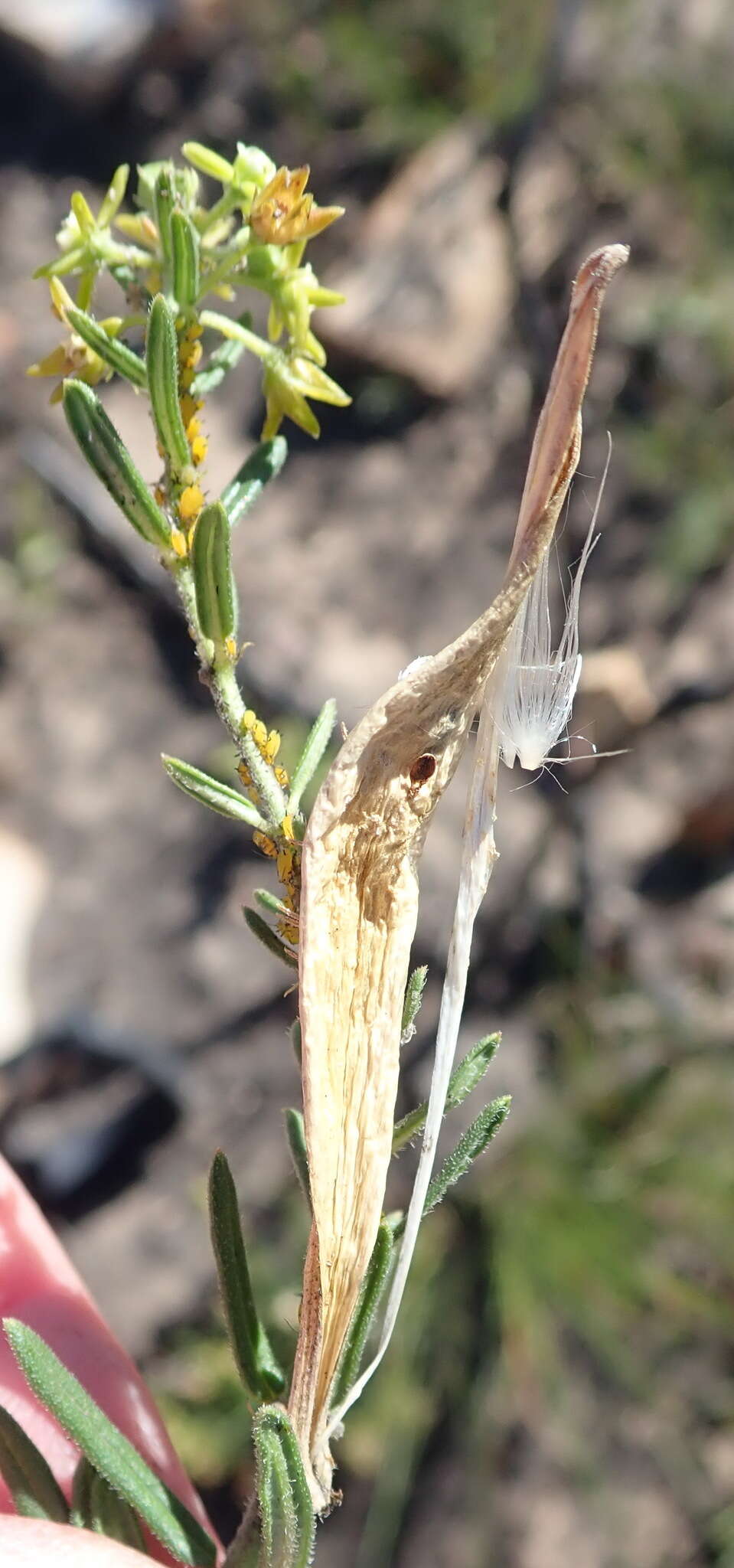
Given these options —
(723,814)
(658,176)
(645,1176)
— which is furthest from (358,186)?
(645,1176)

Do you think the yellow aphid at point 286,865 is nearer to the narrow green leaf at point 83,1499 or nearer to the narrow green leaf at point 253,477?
the narrow green leaf at point 253,477

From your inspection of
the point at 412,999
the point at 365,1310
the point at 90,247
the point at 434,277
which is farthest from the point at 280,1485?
the point at 434,277

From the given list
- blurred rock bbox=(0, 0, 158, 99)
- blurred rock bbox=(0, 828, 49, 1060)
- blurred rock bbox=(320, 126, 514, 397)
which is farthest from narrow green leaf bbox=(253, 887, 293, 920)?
blurred rock bbox=(0, 0, 158, 99)

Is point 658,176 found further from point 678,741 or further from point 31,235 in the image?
point 31,235

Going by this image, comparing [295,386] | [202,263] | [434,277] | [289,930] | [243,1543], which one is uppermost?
[434,277]

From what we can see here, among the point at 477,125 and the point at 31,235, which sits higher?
the point at 31,235

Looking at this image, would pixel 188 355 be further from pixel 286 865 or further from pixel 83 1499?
pixel 83 1499

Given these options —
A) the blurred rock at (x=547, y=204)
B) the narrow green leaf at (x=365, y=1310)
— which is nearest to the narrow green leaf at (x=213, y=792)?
the narrow green leaf at (x=365, y=1310)

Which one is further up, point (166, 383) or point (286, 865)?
point (166, 383)
